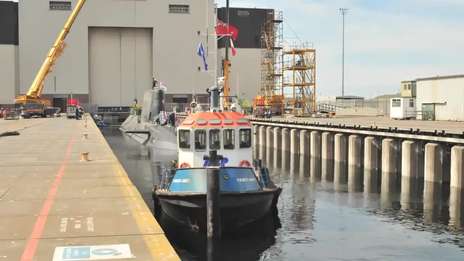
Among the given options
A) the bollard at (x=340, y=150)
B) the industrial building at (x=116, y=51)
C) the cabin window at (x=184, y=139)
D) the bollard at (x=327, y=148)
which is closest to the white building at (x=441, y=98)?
the bollard at (x=327, y=148)

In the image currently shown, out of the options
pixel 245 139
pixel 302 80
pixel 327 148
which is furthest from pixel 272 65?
pixel 245 139

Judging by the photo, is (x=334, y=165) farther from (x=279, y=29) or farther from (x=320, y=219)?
(x=279, y=29)

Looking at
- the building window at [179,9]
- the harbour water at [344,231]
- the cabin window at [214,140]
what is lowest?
the harbour water at [344,231]

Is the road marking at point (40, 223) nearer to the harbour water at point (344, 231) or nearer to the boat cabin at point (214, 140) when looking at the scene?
the harbour water at point (344, 231)

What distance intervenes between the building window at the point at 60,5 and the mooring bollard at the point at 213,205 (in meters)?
104

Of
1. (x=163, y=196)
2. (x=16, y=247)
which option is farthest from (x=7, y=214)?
(x=163, y=196)

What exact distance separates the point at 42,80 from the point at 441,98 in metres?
68.4

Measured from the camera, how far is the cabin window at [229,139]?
2105 cm

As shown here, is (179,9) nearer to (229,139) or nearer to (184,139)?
(184,139)

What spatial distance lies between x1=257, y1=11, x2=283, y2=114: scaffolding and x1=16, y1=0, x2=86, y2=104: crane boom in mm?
36121

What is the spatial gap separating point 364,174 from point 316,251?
20.1 m

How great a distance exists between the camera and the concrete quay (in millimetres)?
11383

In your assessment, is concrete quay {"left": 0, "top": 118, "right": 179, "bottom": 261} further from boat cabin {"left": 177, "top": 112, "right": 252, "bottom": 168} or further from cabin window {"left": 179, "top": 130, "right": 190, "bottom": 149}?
boat cabin {"left": 177, "top": 112, "right": 252, "bottom": 168}

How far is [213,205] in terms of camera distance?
1833 centimetres
